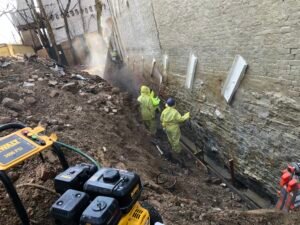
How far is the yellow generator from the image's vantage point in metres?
2.24

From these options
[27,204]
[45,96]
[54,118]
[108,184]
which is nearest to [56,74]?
[45,96]

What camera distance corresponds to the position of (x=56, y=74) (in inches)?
450

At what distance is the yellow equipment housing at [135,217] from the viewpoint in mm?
2477

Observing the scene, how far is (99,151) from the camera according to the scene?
18.5 feet

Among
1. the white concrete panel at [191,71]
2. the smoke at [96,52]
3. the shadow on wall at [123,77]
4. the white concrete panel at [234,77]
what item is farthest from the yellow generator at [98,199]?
the smoke at [96,52]

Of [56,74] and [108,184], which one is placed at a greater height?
[108,184]

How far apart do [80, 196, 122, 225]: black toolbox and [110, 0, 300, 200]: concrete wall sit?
118 inches

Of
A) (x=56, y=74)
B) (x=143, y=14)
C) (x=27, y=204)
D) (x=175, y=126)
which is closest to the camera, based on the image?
(x=27, y=204)

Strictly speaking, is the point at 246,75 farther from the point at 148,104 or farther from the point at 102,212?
the point at 148,104

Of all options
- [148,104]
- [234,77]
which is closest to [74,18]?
[148,104]

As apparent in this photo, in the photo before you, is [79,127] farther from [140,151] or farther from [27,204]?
[27,204]

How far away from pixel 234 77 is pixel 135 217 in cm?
351

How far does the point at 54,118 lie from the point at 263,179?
15.1ft

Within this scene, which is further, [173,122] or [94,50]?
[94,50]
